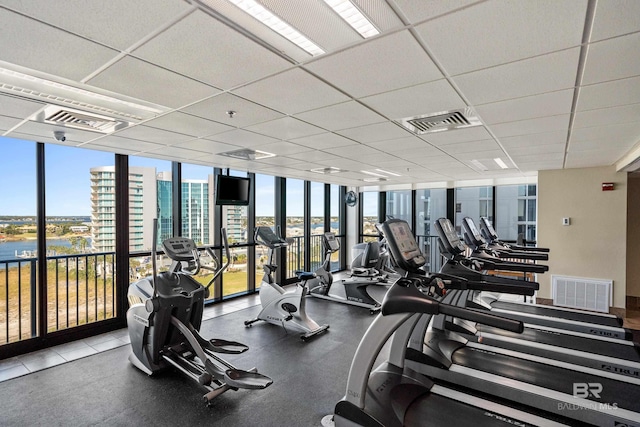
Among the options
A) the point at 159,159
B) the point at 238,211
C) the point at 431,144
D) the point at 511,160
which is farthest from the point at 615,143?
the point at 159,159

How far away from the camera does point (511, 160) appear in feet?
15.3

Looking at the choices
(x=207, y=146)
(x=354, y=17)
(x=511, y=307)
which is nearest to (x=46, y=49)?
(x=354, y=17)

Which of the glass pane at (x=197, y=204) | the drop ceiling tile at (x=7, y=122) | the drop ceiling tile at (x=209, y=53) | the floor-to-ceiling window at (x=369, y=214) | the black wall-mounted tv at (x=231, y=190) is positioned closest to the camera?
the drop ceiling tile at (x=209, y=53)

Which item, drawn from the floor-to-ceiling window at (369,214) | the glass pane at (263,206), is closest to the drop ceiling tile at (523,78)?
the glass pane at (263,206)

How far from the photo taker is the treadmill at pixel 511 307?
3.20 metres

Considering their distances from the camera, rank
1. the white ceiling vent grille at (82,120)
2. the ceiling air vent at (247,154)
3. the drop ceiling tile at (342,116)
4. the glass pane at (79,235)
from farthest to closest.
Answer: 1. the ceiling air vent at (247,154)
2. the glass pane at (79,235)
3. the white ceiling vent grille at (82,120)
4. the drop ceiling tile at (342,116)

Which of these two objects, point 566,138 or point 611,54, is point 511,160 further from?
point 611,54

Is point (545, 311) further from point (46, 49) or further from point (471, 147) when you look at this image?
point (46, 49)

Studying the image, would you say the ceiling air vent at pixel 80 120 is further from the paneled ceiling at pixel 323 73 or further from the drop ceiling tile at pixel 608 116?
the drop ceiling tile at pixel 608 116

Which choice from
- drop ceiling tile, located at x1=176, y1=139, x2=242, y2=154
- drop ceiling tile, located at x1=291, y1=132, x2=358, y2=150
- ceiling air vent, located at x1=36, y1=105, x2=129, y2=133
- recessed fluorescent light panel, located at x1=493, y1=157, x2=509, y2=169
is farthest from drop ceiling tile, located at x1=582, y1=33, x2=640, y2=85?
ceiling air vent, located at x1=36, y1=105, x2=129, y2=133

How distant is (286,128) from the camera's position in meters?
3.06

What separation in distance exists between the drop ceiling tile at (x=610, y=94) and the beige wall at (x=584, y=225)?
356cm

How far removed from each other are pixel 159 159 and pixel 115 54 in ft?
11.0

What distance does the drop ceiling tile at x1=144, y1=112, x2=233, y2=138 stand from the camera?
2719mm
